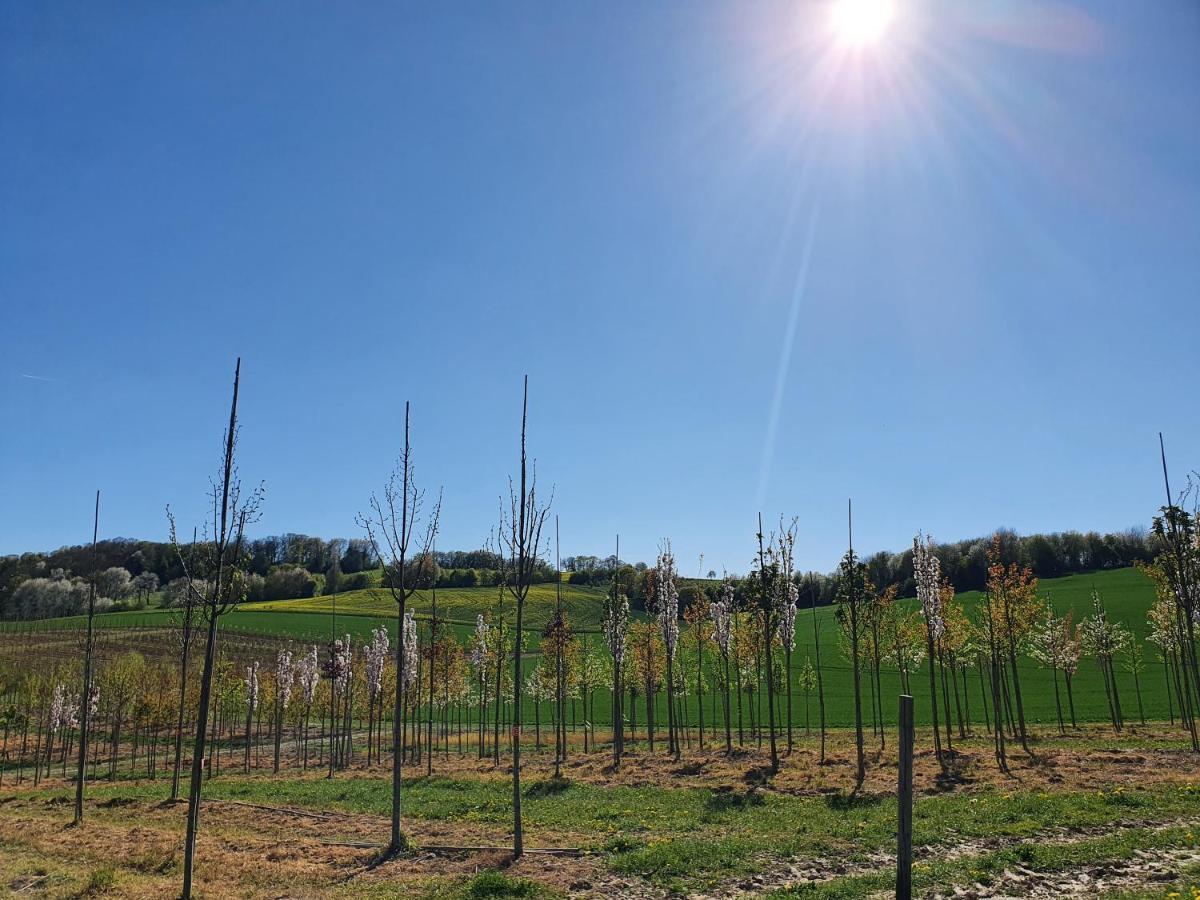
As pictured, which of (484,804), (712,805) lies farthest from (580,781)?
(712,805)

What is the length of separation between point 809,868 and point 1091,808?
26.0ft

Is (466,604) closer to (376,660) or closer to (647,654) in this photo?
(376,660)

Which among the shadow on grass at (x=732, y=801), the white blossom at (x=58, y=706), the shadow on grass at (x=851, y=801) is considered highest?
the shadow on grass at (x=851, y=801)

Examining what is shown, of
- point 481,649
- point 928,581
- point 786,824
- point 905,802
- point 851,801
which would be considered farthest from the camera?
point 481,649

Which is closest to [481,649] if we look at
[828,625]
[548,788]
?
[548,788]

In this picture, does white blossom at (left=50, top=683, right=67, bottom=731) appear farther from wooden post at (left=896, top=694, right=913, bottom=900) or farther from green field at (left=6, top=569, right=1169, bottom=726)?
wooden post at (left=896, top=694, right=913, bottom=900)

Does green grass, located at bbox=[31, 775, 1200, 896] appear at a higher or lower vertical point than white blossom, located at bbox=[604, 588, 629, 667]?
lower

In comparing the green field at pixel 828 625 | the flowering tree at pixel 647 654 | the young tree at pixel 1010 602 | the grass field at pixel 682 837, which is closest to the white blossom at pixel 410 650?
the flowering tree at pixel 647 654

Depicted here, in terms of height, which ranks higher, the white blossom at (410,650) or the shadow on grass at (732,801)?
the white blossom at (410,650)

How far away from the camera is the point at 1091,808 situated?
16.0 metres

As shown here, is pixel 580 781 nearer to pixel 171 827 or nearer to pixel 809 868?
pixel 171 827

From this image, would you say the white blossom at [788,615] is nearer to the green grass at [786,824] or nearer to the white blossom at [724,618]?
the white blossom at [724,618]

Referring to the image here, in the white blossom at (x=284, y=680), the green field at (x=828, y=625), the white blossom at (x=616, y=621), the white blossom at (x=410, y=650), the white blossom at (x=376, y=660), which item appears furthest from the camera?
the green field at (x=828, y=625)

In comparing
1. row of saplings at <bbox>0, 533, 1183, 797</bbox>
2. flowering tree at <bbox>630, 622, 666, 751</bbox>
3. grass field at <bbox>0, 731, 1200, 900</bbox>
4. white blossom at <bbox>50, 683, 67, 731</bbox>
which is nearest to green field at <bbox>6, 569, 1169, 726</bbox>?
row of saplings at <bbox>0, 533, 1183, 797</bbox>
